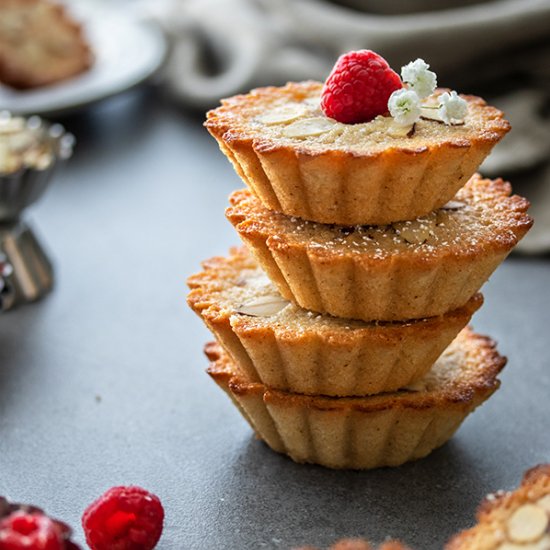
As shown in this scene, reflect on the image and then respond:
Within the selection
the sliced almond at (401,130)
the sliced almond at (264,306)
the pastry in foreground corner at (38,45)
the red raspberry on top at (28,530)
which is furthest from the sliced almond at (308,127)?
the pastry in foreground corner at (38,45)

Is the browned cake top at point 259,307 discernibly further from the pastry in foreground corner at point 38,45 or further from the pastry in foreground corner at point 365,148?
the pastry in foreground corner at point 38,45

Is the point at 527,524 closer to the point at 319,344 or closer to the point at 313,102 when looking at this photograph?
the point at 319,344

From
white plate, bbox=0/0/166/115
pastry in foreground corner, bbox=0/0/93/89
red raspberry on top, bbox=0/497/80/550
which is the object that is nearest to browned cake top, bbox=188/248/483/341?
red raspberry on top, bbox=0/497/80/550

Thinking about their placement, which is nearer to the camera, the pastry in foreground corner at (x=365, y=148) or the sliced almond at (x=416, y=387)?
the pastry in foreground corner at (x=365, y=148)

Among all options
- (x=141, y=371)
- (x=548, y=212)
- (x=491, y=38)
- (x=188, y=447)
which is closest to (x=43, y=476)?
(x=188, y=447)

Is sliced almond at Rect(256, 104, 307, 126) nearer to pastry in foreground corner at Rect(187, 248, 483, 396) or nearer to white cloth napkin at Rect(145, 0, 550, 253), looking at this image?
pastry in foreground corner at Rect(187, 248, 483, 396)

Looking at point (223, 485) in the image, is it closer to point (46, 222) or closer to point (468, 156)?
point (468, 156)
